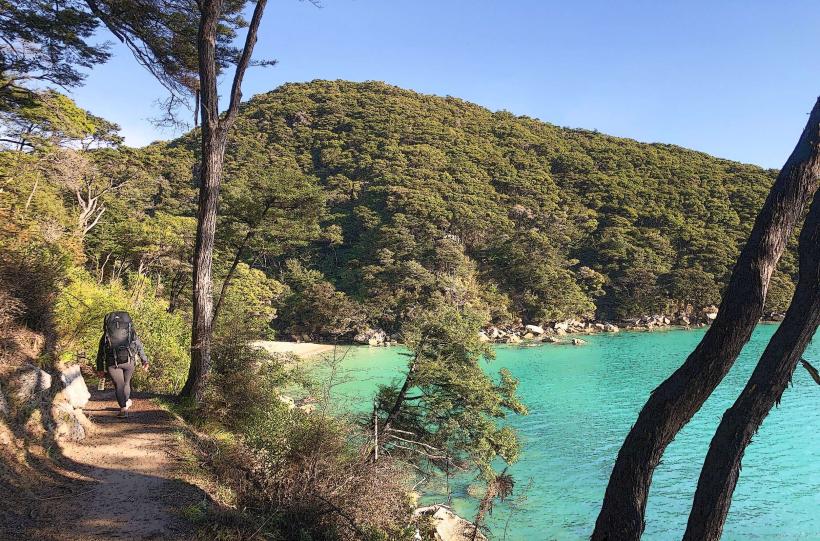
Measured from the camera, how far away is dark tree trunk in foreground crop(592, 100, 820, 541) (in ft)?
7.73

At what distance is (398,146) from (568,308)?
110 ft

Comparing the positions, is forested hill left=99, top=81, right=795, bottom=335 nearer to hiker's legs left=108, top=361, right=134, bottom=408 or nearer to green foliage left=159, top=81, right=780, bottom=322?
green foliage left=159, top=81, right=780, bottom=322

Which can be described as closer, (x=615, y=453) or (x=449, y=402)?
(x=449, y=402)

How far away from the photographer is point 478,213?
4947 cm

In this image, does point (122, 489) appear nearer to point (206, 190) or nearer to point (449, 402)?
point (206, 190)

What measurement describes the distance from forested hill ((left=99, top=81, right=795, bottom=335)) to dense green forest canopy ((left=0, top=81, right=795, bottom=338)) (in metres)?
0.20

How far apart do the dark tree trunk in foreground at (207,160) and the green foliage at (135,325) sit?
5.58ft

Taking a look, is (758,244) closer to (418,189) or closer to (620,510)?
(620,510)

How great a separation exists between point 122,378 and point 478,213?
150ft

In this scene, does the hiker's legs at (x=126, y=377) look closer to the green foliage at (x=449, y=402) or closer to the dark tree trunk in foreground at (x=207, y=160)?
the dark tree trunk in foreground at (x=207, y=160)

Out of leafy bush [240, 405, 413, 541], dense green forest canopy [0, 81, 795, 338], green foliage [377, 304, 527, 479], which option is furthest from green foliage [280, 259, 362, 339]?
leafy bush [240, 405, 413, 541]

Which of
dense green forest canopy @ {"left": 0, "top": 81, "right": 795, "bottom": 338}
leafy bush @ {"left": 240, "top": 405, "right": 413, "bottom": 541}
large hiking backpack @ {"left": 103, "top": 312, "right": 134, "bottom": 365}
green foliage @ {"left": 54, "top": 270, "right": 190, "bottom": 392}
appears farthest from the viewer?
dense green forest canopy @ {"left": 0, "top": 81, "right": 795, "bottom": 338}

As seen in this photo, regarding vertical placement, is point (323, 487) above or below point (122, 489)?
below

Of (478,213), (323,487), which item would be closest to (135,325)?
(323,487)
